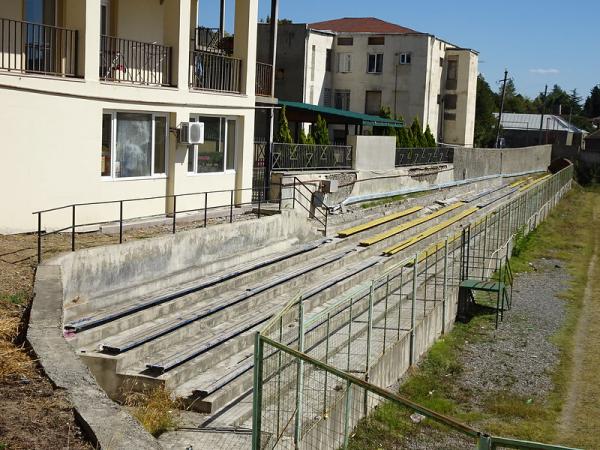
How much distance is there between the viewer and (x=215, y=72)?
22.8 meters

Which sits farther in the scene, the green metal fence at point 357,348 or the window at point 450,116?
the window at point 450,116

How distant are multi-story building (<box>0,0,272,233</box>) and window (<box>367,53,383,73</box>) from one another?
36.7m

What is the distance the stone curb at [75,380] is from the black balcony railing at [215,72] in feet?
35.9

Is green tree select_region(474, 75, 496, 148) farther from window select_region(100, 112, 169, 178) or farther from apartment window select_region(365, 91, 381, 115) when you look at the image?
window select_region(100, 112, 169, 178)

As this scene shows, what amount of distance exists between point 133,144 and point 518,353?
10.2m

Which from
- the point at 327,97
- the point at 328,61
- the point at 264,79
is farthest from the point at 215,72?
the point at 328,61

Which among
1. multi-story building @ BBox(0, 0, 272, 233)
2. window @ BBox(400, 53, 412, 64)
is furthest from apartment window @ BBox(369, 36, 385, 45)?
multi-story building @ BBox(0, 0, 272, 233)

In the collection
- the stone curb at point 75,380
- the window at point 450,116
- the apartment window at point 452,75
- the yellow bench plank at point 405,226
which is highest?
the apartment window at point 452,75

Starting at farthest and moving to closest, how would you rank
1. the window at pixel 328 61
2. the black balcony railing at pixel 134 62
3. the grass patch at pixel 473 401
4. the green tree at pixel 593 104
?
1. the green tree at pixel 593 104
2. the window at pixel 328 61
3. the black balcony railing at pixel 134 62
4. the grass patch at pixel 473 401

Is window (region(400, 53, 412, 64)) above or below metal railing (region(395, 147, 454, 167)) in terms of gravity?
above

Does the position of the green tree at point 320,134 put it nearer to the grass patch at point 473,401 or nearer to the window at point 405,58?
the grass patch at point 473,401

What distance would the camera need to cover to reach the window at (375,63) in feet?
195

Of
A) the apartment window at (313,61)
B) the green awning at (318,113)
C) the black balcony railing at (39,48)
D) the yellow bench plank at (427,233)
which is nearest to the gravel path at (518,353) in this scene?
the yellow bench plank at (427,233)

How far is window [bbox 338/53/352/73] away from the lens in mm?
59719
